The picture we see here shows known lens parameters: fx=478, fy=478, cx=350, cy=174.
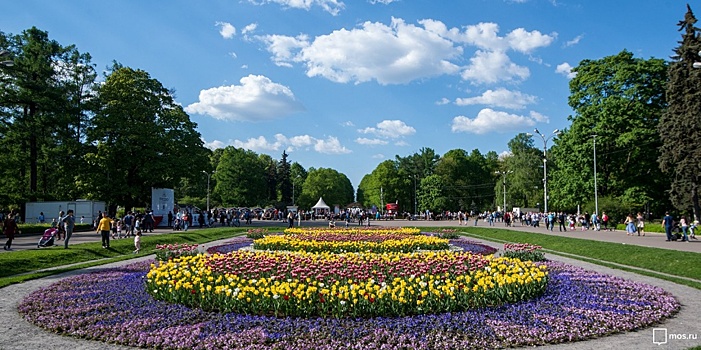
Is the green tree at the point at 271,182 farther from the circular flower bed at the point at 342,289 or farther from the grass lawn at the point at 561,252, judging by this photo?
the circular flower bed at the point at 342,289

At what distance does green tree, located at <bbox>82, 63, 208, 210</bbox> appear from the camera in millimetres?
41844

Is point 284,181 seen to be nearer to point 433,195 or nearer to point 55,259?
point 433,195

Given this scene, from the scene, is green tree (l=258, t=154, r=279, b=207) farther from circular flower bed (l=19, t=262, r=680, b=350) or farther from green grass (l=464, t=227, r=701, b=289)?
circular flower bed (l=19, t=262, r=680, b=350)

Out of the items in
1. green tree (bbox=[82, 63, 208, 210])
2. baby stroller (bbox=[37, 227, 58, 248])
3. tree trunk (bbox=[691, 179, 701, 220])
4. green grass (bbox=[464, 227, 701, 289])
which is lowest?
green grass (bbox=[464, 227, 701, 289])

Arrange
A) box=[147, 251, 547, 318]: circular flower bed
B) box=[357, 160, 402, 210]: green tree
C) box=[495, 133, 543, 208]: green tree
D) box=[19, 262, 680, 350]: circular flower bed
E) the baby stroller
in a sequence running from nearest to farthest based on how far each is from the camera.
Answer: box=[19, 262, 680, 350]: circular flower bed < box=[147, 251, 547, 318]: circular flower bed < the baby stroller < box=[495, 133, 543, 208]: green tree < box=[357, 160, 402, 210]: green tree

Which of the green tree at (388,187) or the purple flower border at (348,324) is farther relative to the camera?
the green tree at (388,187)

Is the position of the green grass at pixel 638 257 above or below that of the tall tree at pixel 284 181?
below

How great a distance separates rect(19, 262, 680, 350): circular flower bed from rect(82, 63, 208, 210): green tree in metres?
34.5

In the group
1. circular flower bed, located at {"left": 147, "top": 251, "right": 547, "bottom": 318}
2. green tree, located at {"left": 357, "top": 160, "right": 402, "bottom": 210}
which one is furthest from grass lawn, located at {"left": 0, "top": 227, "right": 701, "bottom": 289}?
green tree, located at {"left": 357, "top": 160, "right": 402, "bottom": 210}

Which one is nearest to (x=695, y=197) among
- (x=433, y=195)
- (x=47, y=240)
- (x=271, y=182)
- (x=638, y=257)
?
(x=638, y=257)

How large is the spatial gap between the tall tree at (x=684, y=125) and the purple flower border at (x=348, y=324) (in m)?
32.2

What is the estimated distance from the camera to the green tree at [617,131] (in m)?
43.6

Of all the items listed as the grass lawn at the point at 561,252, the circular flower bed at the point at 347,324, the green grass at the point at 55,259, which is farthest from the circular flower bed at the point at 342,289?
the green grass at the point at 55,259

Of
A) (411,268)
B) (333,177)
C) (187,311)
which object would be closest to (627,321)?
(411,268)
